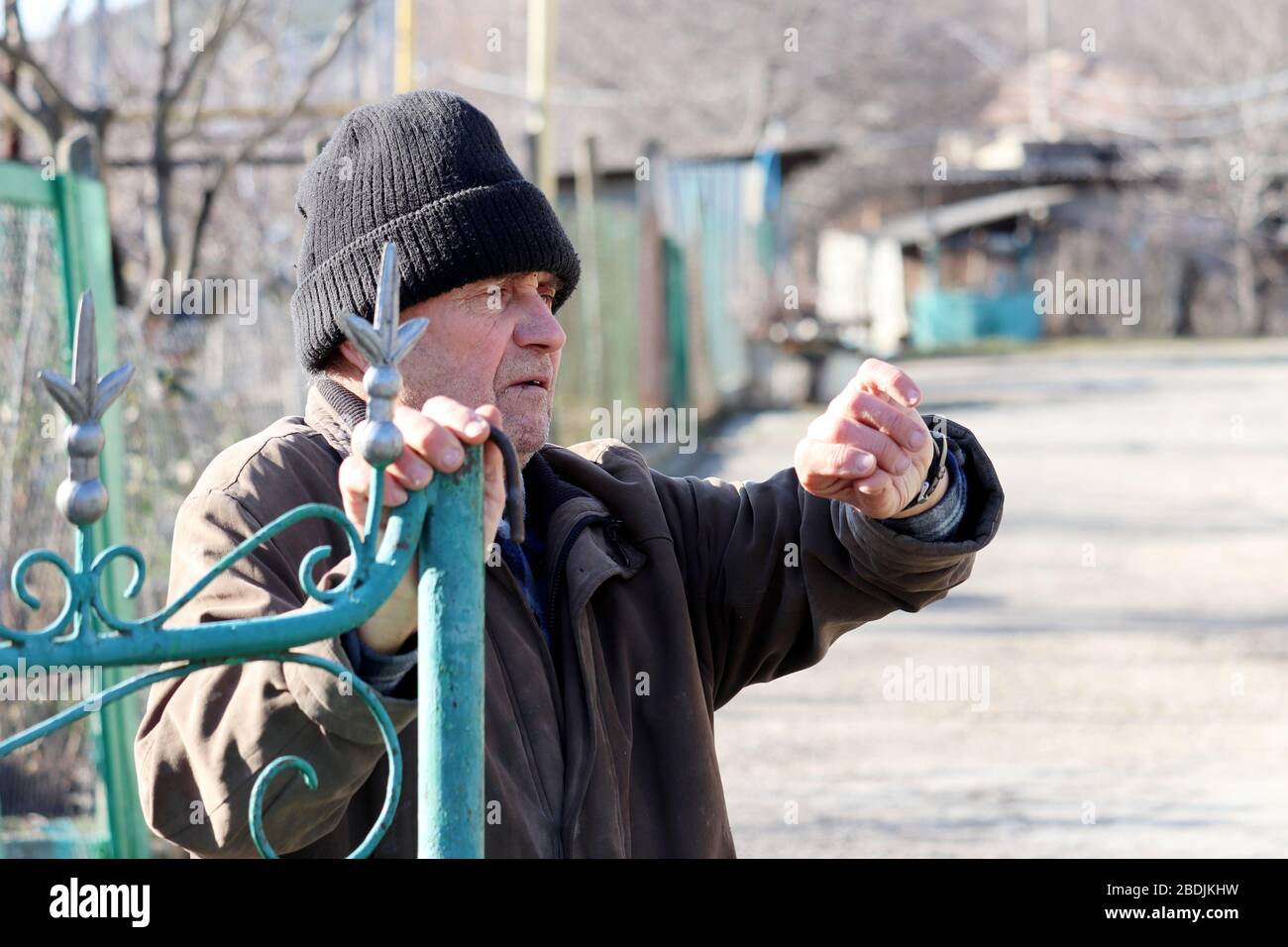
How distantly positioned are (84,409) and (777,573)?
1.45m

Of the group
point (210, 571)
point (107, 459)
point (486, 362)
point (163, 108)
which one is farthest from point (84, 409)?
point (163, 108)

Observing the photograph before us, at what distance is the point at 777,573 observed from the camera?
2646 millimetres

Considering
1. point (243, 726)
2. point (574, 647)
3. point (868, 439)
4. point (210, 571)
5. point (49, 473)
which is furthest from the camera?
point (49, 473)

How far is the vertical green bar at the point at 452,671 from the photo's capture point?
151 cm

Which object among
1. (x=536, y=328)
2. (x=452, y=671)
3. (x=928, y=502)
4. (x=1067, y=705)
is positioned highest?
(x=536, y=328)

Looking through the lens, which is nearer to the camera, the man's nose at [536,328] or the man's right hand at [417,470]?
the man's right hand at [417,470]

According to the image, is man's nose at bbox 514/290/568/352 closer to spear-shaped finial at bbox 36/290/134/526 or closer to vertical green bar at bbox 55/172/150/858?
spear-shaped finial at bbox 36/290/134/526

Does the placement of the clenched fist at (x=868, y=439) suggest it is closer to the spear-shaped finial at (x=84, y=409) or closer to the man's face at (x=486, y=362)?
the man's face at (x=486, y=362)

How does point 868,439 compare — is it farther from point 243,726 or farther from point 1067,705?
point 1067,705

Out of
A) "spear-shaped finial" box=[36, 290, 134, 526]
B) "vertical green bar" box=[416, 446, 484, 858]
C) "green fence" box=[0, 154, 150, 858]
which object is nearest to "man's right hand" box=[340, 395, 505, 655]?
"vertical green bar" box=[416, 446, 484, 858]

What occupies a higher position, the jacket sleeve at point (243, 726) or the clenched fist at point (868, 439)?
the clenched fist at point (868, 439)

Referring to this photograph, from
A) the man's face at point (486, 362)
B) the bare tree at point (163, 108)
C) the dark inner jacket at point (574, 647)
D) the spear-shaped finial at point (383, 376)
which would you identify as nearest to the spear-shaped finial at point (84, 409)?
the spear-shaped finial at point (383, 376)

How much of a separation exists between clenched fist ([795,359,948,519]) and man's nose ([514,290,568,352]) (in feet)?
1.48

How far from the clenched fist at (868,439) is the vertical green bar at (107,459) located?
2832mm
